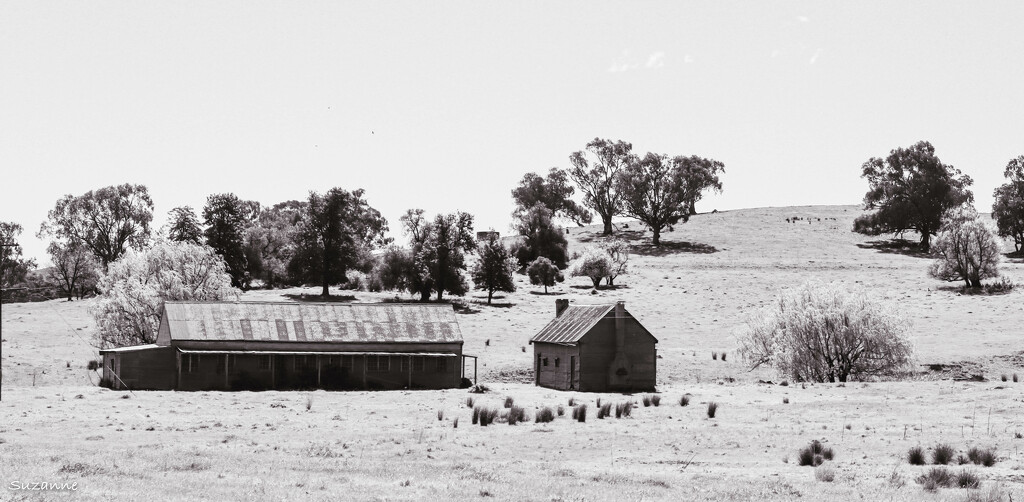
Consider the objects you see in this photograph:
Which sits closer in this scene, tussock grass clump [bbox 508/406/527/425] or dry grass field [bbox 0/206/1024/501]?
dry grass field [bbox 0/206/1024/501]

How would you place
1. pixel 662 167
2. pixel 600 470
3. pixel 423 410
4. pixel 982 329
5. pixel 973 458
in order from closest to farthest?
1. pixel 600 470
2. pixel 973 458
3. pixel 423 410
4. pixel 982 329
5. pixel 662 167

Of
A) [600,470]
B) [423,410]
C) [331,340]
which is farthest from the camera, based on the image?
[331,340]

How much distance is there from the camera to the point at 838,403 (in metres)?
36.7

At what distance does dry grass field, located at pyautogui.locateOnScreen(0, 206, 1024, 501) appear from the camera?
62.9ft

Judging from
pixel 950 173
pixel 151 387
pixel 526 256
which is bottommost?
pixel 151 387

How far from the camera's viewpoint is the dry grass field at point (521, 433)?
19172 mm

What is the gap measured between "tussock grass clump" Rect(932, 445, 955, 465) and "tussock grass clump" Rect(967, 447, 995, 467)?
48cm

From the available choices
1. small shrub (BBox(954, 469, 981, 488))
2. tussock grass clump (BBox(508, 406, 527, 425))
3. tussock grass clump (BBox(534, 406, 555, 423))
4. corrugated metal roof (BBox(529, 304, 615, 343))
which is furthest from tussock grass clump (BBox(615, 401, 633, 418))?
small shrub (BBox(954, 469, 981, 488))

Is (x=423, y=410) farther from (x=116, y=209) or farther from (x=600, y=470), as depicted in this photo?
(x=116, y=209)

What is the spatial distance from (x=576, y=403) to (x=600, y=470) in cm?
1728

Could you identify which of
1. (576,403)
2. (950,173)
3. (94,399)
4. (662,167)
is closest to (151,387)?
(94,399)

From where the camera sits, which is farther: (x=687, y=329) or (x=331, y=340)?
(x=687, y=329)

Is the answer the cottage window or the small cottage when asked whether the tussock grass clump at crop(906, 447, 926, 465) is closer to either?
the small cottage

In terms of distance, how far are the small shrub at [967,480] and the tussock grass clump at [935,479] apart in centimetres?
17
